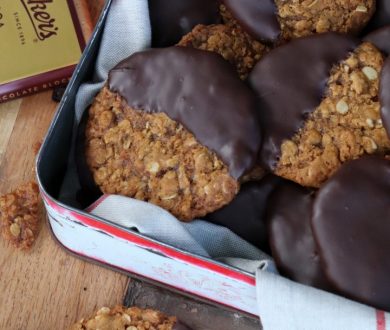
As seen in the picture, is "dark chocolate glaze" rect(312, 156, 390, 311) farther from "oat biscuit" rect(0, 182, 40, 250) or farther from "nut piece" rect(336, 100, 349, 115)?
"oat biscuit" rect(0, 182, 40, 250)

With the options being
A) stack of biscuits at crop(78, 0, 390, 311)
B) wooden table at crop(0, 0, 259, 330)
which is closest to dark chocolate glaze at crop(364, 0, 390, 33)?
stack of biscuits at crop(78, 0, 390, 311)

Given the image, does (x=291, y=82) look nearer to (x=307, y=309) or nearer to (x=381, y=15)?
(x=381, y=15)

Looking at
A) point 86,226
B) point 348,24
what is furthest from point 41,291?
point 348,24

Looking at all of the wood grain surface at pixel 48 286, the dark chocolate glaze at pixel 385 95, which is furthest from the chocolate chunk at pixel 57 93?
the dark chocolate glaze at pixel 385 95

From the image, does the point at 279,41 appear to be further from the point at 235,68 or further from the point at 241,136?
the point at 241,136

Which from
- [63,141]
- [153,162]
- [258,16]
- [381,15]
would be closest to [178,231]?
[153,162]

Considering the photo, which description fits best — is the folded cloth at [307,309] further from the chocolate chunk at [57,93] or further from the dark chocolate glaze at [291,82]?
the chocolate chunk at [57,93]

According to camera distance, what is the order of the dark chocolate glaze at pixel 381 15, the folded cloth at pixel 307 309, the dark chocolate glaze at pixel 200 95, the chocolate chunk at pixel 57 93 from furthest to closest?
the chocolate chunk at pixel 57 93 < the dark chocolate glaze at pixel 381 15 < the dark chocolate glaze at pixel 200 95 < the folded cloth at pixel 307 309
